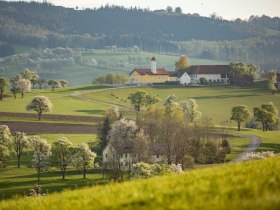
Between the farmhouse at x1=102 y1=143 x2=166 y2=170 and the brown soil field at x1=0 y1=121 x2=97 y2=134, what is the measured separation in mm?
24377

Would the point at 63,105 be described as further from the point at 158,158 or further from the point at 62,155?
the point at 158,158

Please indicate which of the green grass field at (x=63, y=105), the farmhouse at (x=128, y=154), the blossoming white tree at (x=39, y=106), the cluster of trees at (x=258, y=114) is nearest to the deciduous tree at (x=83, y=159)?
the farmhouse at (x=128, y=154)

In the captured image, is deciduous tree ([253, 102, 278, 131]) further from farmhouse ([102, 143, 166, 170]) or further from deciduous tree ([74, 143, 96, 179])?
deciduous tree ([74, 143, 96, 179])

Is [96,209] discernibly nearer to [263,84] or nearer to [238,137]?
[238,137]

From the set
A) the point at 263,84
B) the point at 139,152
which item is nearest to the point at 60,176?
the point at 139,152

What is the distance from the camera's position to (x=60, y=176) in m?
81.0

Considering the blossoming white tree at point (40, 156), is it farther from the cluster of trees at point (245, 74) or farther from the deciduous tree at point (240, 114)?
the cluster of trees at point (245, 74)

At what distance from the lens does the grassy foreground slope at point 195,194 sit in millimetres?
10070

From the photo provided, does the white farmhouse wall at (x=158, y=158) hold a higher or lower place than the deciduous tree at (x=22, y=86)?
lower

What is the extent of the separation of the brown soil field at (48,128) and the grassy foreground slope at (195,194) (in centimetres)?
9999

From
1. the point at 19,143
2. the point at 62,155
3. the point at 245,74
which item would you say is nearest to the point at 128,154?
the point at 62,155

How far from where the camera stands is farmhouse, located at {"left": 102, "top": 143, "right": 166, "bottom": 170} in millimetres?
85613

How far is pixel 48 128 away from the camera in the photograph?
115625 mm

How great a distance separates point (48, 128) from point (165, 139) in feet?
124
